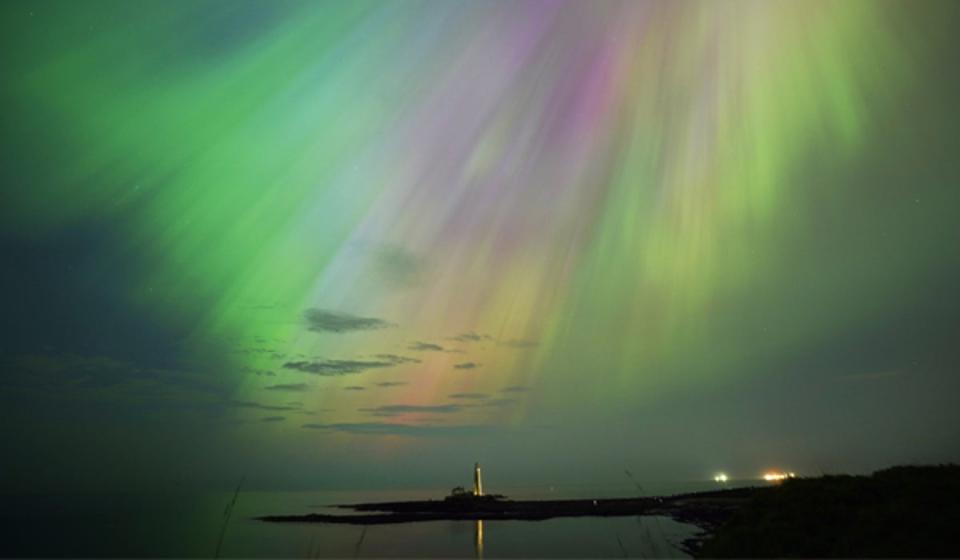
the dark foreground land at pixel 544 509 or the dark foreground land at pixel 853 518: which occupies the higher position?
the dark foreground land at pixel 544 509

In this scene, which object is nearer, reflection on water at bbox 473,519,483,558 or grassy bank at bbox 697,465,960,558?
grassy bank at bbox 697,465,960,558

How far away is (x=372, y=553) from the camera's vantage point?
49.3 metres

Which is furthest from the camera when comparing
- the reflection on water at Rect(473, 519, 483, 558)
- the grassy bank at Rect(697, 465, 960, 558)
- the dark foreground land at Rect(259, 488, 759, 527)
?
the dark foreground land at Rect(259, 488, 759, 527)

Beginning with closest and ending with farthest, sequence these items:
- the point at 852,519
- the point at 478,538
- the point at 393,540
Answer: the point at 852,519
the point at 478,538
the point at 393,540

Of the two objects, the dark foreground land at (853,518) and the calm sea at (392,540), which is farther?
the calm sea at (392,540)

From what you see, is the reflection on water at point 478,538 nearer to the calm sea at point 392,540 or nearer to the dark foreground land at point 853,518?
the calm sea at point 392,540

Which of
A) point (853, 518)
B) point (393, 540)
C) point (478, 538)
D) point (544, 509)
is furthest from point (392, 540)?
point (853, 518)

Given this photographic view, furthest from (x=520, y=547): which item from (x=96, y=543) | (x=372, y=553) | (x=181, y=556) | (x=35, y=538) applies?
(x=35, y=538)

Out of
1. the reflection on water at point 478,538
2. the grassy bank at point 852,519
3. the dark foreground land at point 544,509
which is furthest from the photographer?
the dark foreground land at point 544,509

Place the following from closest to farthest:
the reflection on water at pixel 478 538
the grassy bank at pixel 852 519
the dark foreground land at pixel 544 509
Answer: the grassy bank at pixel 852 519, the reflection on water at pixel 478 538, the dark foreground land at pixel 544 509

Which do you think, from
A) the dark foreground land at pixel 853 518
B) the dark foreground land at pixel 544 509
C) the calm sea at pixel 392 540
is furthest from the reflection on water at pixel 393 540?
the dark foreground land at pixel 853 518

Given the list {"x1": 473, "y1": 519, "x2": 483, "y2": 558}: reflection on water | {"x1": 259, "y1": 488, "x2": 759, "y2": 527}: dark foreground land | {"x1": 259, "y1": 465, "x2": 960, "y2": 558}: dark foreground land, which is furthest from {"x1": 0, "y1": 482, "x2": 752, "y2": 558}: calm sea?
{"x1": 259, "y1": 465, "x2": 960, "y2": 558}: dark foreground land

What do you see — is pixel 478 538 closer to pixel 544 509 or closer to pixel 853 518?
pixel 544 509

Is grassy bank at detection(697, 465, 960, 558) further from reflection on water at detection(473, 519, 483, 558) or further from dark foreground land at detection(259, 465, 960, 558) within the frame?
reflection on water at detection(473, 519, 483, 558)
